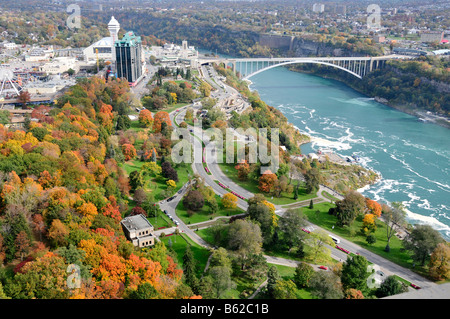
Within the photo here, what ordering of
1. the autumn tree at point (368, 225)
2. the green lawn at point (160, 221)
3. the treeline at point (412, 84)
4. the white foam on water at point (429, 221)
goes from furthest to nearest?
the treeline at point (412, 84), the white foam on water at point (429, 221), the autumn tree at point (368, 225), the green lawn at point (160, 221)

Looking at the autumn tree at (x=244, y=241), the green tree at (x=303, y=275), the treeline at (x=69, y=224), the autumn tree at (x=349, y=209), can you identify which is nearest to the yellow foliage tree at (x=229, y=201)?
the autumn tree at (x=244, y=241)

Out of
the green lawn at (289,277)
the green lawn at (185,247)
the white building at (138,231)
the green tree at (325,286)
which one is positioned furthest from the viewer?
the white building at (138,231)

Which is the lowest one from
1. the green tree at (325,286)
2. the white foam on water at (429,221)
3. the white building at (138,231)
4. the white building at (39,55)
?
the white foam on water at (429,221)

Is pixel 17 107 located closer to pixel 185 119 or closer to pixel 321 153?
pixel 185 119

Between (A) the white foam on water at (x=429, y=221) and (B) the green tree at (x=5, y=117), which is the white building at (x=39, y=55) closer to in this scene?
(B) the green tree at (x=5, y=117)

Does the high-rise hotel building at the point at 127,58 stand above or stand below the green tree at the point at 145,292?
above

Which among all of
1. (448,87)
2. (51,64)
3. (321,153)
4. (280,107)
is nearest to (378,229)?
(321,153)

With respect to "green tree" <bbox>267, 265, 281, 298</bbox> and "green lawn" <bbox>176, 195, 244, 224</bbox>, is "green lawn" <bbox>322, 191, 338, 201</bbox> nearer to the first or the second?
"green lawn" <bbox>176, 195, 244, 224</bbox>
